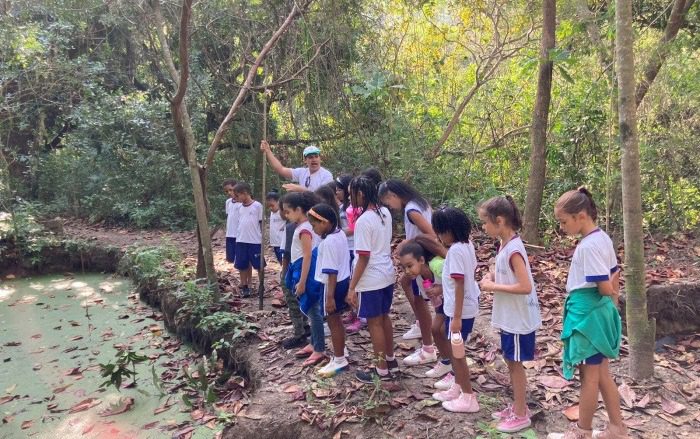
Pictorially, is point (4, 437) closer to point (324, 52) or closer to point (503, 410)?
point (503, 410)

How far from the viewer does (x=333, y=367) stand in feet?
12.8

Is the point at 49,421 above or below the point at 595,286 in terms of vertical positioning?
below

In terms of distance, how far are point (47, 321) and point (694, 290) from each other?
7.56m

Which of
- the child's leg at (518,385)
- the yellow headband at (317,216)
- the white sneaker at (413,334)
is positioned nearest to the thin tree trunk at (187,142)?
the yellow headband at (317,216)

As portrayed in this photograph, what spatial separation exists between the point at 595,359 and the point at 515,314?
47 cm

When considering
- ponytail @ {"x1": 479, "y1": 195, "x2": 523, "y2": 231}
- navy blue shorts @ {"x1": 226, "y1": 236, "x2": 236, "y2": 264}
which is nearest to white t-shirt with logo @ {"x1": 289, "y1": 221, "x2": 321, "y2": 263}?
ponytail @ {"x1": 479, "y1": 195, "x2": 523, "y2": 231}

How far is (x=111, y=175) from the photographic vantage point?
11664mm

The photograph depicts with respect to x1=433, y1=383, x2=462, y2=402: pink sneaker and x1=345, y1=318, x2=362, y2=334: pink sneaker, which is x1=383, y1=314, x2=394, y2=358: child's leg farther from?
x1=345, y1=318, x2=362, y2=334: pink sneaker

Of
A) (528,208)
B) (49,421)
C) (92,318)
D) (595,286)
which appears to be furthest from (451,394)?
(92,318)

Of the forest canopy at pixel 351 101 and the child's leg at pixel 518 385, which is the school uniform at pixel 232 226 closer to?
the forest canopy at pixel 351 101

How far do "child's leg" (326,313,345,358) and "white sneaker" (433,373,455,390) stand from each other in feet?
2.55

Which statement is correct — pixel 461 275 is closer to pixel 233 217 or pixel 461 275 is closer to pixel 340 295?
pixel 340 295

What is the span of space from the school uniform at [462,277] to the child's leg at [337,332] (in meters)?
0.92

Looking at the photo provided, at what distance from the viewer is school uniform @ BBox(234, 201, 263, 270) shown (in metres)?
5.98
